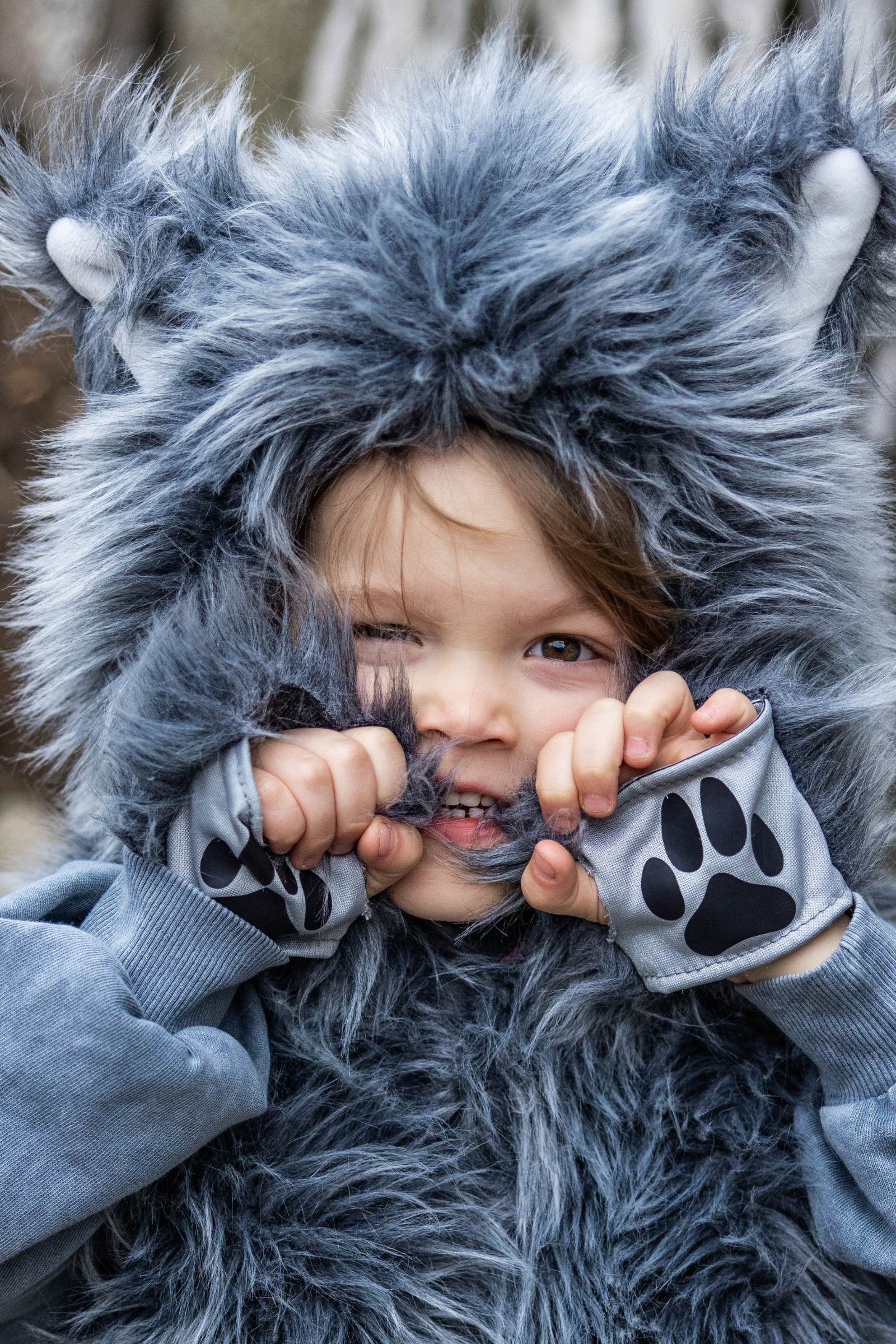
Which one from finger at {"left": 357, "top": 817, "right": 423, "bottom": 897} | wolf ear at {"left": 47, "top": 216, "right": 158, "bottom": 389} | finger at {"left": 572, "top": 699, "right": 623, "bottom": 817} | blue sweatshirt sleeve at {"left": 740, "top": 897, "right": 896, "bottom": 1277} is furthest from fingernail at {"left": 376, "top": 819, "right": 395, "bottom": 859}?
wolf ear at {"left": 47, "top": 216, "right": 158, "bottom": 389}

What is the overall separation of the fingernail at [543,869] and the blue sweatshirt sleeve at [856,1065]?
0.14 metres

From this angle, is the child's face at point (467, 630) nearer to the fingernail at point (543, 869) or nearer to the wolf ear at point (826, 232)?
the fingernail at point (543, 869)

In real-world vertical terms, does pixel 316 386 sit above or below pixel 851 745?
above

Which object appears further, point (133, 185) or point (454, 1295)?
point (133, 185)

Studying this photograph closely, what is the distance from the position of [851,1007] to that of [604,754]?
20 centimetres

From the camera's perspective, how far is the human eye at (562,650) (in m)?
0.70

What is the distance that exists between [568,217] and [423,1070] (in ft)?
1.72

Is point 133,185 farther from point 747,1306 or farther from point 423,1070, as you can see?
point 747,1306

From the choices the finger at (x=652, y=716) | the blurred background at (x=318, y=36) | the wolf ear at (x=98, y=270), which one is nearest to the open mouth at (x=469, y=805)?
the finger at (x=652, y=716)

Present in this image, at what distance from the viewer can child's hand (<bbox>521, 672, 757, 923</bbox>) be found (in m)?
0.65

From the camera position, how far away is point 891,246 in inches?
29.2

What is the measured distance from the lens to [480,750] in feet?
2.25

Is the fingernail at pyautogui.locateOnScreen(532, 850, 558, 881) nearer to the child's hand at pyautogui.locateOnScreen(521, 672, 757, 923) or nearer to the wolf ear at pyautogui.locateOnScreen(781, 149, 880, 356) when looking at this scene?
the child's hand at pyautogui.locateOnScreen(521, 672, 757, 923)

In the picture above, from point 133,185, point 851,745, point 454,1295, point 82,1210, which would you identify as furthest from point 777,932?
point 133,185
